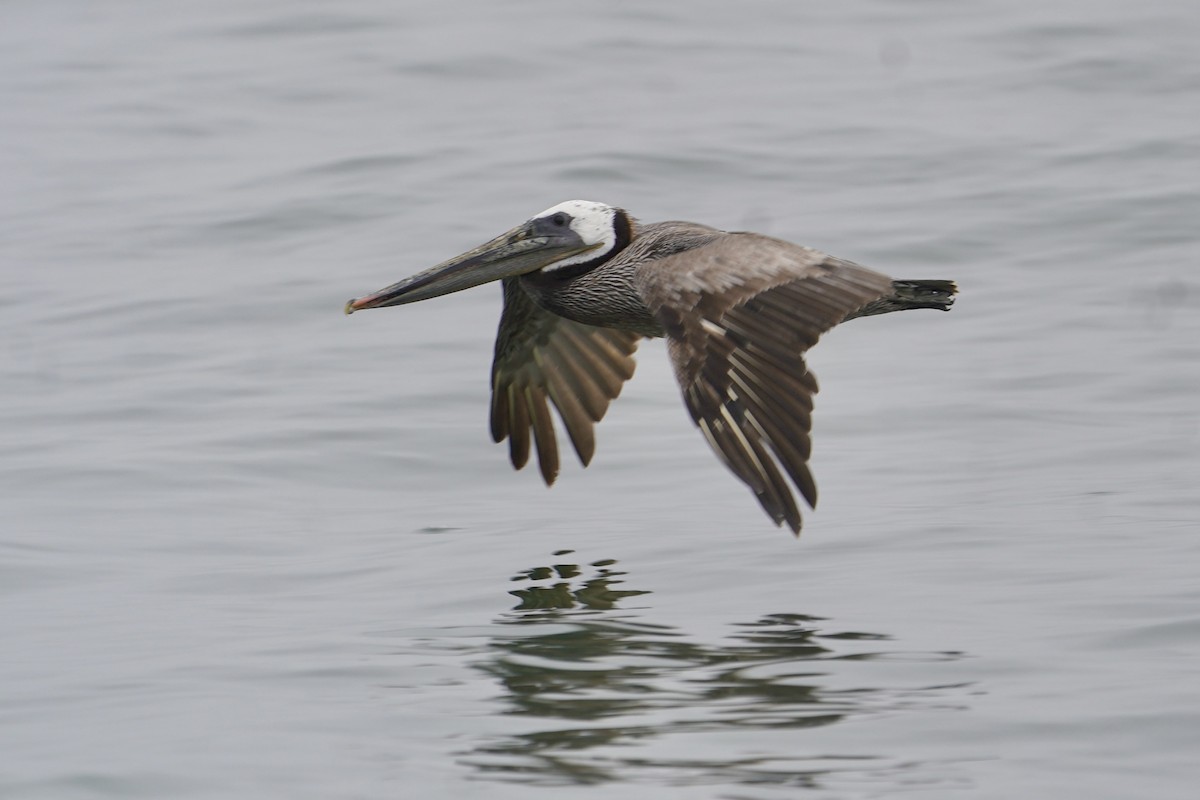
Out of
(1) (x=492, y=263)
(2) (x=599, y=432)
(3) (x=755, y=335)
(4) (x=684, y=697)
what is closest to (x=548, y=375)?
(1) (x=492, y=263)

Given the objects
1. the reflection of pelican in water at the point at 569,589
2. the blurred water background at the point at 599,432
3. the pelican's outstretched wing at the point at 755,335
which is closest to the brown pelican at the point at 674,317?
the pelican's outstretched wing at the point at 755,335

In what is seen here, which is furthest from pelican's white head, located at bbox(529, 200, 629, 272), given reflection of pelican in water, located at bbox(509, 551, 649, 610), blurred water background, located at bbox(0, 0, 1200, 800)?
reflection of pelican in water, located at bbox(509, 551, 649, 610)

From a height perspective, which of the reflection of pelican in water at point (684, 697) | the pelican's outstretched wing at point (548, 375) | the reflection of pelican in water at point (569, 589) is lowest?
the reflection of pelican in water at point (569, 589)

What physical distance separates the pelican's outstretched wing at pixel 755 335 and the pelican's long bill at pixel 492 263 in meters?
0.95

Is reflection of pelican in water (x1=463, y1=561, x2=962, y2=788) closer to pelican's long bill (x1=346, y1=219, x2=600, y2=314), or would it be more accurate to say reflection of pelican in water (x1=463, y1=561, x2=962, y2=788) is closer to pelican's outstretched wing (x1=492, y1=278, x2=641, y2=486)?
pelican's long bill (x1=346, y1=219, x2=600, y2=314)

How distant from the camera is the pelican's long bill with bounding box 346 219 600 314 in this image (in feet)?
27.3

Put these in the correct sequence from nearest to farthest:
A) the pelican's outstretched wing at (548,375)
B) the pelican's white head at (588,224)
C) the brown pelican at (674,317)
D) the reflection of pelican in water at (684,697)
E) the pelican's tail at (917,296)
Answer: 1. the reflection of pelican in water at (684,697)
2. the brown pelican at (674,317)
3. the pelican's tail at (917,296)
4. the pelican's white head at (588,224)
5. the pelican's outstretched wing at (548,375)

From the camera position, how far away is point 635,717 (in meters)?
5.58

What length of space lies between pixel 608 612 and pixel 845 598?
0.86 meters

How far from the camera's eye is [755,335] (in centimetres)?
689

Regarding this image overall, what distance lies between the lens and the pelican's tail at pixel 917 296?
25.4ft

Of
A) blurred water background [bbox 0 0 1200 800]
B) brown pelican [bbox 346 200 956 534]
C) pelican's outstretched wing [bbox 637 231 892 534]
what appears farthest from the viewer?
brown pelican [bbox 346 200 956 534]

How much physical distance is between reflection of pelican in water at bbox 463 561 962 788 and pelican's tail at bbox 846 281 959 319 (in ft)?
5.61

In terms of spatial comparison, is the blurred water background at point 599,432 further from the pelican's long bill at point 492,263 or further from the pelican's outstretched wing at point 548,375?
the pelican's long bill at point 492,263
